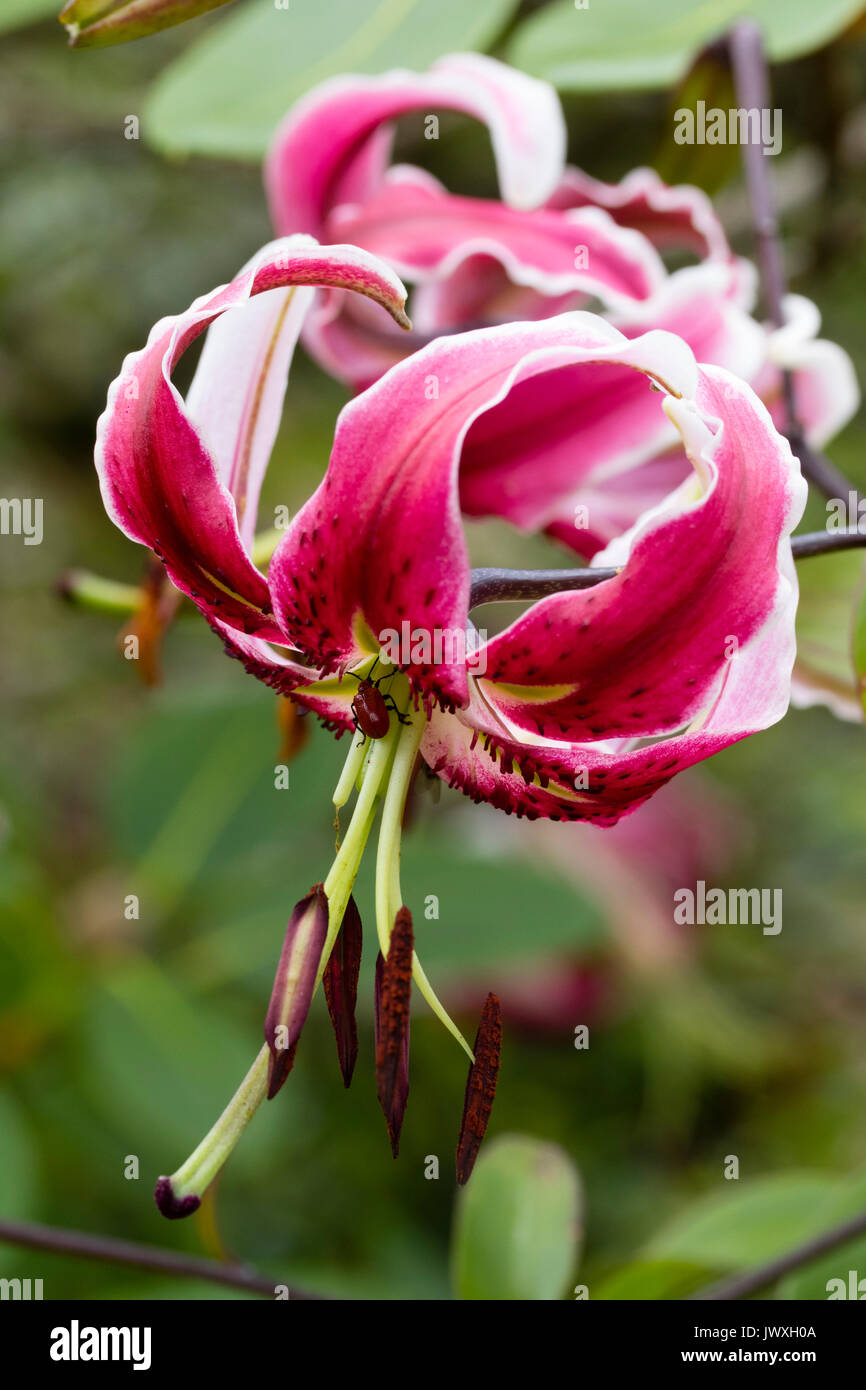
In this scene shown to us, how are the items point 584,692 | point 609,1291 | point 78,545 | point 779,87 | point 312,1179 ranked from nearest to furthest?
Result: point 584,692 < point 609,1291 < point 779,87 < point 312,1179 < point 78,545

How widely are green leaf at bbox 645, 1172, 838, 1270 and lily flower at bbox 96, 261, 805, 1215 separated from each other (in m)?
Answer: 0.46

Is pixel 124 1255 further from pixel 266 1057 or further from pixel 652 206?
pixel 652 206

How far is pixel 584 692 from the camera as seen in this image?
43 cm

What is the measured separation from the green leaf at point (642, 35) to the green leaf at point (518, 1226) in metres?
0.63

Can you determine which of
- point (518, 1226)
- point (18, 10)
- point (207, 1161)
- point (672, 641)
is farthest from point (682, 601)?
point (518, 1226)

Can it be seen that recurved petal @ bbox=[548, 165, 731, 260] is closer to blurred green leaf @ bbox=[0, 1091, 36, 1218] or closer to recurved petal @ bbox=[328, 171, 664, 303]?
recurved petal @ bbox=[328, 171, 664, 303]

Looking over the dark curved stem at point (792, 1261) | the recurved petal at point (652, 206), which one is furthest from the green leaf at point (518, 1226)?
the recurved petal at point (652, 206)

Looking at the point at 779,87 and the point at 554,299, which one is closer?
the point at 554,299

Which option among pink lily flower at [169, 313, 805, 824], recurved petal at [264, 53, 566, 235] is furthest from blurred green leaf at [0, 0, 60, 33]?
pink lily flower at [169, 313, 805, 824]

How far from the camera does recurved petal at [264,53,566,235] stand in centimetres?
59

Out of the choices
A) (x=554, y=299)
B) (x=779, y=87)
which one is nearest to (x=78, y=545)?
(x=779, y=87)

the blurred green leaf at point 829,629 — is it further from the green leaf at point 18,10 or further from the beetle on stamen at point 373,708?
the green leaf at point 18,10

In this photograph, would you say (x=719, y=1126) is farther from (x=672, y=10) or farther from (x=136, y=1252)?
(x=672, y=10)
